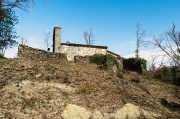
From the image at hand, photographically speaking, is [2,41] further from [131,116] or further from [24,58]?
[131,116]

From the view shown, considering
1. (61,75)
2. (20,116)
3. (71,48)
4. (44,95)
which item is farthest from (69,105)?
(71,48)

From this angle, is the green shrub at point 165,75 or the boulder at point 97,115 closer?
the boulder at point 97,115

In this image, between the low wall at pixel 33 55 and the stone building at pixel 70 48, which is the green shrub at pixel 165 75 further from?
the low wall at pixel 33 55

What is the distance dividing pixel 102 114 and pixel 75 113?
4.55 ft

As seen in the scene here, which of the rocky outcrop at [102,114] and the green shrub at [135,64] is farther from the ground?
the green shrub at [135,64]

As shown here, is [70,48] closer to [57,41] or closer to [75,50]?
[75,50]

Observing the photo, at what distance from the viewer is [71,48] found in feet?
56.0

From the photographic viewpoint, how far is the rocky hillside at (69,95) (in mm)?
6109

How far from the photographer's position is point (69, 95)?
7582 millimetres

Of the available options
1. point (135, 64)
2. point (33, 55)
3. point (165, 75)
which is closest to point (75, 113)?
point (33, 55)

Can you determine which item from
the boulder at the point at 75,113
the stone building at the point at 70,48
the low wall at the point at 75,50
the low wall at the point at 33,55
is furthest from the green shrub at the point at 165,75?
the boulder at the point at 75,113

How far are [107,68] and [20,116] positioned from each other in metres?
10.3

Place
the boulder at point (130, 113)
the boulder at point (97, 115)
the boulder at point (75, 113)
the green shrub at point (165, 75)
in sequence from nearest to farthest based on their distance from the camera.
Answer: the boulder at point (75, 113)
the boulder at point (97, 115)
the boulder at point (130, 113)
the green shrub at point (165, 75)

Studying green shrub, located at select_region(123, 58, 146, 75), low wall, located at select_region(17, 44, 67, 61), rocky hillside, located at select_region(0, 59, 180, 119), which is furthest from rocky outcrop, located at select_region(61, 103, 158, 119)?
green shrub, located at select_region(123, 58, 146, 75)
